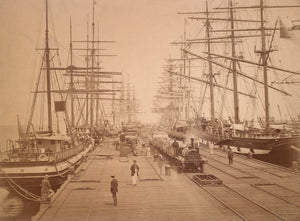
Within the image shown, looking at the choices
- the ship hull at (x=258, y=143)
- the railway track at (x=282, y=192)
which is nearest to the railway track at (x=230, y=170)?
the railway track at (x=282, y=192)

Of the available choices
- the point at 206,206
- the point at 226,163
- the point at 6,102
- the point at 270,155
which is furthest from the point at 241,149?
the point at 6,102

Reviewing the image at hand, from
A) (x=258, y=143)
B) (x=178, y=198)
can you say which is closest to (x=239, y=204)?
(x=178, y=198)

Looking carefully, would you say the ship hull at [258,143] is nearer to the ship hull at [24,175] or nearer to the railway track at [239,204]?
the railway track at [239,204]

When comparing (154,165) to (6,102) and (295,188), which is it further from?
(6,102)

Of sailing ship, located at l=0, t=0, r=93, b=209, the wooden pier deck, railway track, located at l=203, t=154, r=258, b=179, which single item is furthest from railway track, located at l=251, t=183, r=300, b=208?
sailing ship, located at l=0, t=0, r=93, b=209

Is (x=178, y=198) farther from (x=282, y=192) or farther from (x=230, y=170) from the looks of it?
(x=230, y=170)

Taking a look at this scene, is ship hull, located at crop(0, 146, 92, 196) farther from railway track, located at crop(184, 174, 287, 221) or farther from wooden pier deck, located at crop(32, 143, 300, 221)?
railway track, located at crop(184, 174, 287, 221)

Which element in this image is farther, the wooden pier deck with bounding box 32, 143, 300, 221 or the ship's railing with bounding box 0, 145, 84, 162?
the ship's railing with bounding box 0, 145, 84, 162

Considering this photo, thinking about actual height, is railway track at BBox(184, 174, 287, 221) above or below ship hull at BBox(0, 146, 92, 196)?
below
